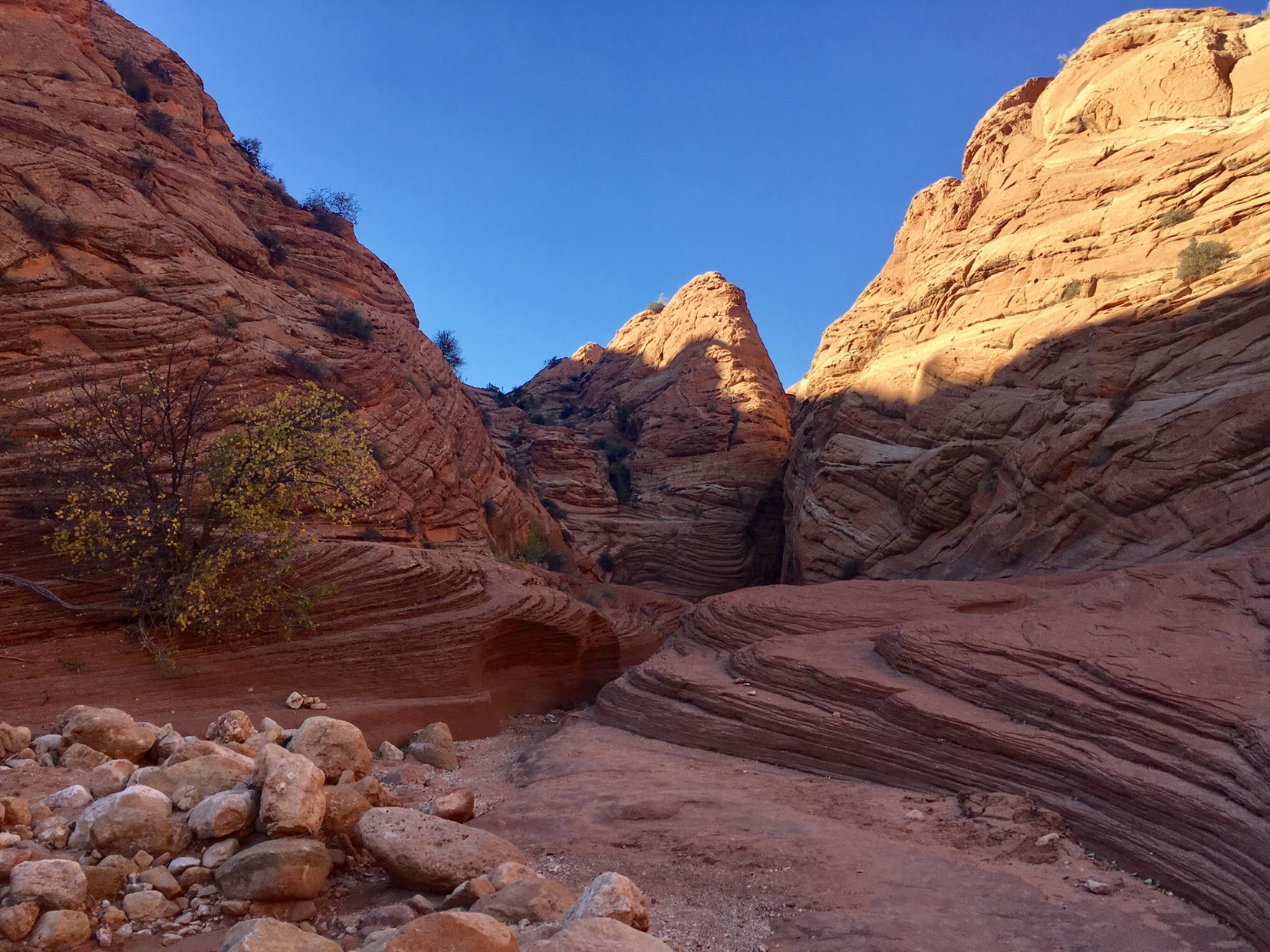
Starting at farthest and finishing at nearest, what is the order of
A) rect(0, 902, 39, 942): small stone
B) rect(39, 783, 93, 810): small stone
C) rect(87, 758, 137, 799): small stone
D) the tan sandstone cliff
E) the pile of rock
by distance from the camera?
the tan sandstone cliff < rect(87, 758, 137, 799): small stone < rect(39, 783, 93, 810): small stone < rect(0, 902, 39, 942): small stone < the pile of rock

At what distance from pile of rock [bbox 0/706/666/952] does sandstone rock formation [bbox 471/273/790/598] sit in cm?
2525

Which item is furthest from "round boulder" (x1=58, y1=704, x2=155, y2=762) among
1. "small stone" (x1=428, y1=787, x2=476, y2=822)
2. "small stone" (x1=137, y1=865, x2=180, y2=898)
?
"small stone" (x1=428, y1=787, x2=476, y2=822)

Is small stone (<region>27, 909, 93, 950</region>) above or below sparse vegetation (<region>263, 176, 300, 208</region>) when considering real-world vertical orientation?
below

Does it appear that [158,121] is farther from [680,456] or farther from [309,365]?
[680,456]

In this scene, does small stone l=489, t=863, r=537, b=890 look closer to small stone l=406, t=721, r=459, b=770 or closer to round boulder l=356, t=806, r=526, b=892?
round boulder l=356, t=806, r=526, b=892

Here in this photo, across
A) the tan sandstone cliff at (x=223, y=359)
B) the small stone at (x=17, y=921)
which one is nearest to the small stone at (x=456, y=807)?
the small stone at (x=17, y=921)

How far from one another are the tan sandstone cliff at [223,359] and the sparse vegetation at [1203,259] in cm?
1738

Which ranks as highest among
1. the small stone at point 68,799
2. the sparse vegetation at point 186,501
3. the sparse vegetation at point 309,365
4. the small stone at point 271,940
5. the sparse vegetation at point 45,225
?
the sparse vegetation at point 45,225

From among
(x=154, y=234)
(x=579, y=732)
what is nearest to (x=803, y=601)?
(x=579, y=732)

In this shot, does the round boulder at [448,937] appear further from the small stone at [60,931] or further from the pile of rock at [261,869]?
the small stone at [60,931]

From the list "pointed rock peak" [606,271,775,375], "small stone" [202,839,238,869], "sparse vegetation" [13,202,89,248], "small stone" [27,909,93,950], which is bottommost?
"small stone" [27,909,93,950]

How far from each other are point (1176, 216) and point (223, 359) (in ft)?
81.8

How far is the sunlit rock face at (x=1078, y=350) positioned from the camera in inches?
642

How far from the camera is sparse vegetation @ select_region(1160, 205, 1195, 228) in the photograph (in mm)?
20281
